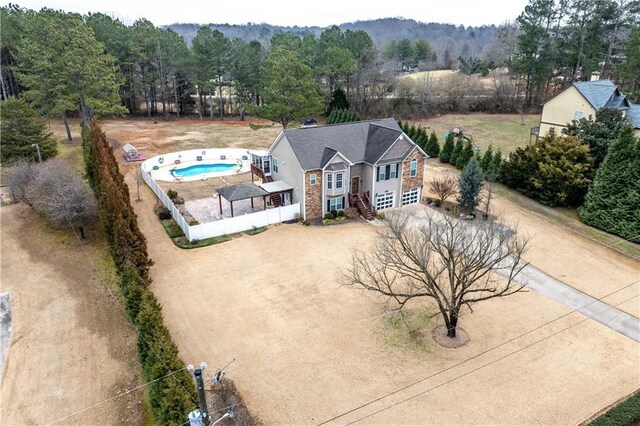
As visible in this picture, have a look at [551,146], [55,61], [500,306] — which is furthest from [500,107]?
[55,61]

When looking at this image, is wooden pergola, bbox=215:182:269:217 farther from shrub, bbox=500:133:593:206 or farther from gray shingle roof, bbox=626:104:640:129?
gray shingle roof, bbox=626:104:640:129

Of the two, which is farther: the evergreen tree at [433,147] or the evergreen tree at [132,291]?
the evergreen tree at [433,147]

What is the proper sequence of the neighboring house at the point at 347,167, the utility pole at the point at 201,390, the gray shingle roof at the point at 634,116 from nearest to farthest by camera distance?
1. the utility pole at the point at 201,390
2. the neighboring house at the point at 347,167
3. the gray shingle roof at the point at 634,116

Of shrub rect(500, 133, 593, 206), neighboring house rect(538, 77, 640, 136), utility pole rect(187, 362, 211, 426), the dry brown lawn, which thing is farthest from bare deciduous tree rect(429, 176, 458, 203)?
utility pole rect(187, 362, 211, 426)

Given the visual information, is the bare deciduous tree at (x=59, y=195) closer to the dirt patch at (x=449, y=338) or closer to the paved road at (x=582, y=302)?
the dirt patch at (x=449, y=338)

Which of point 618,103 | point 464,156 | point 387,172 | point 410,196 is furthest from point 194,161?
point 618,103

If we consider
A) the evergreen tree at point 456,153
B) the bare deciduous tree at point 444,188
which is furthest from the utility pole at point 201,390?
the evergreen tree at point 456,153

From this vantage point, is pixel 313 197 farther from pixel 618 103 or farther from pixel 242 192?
pixel 618 103
